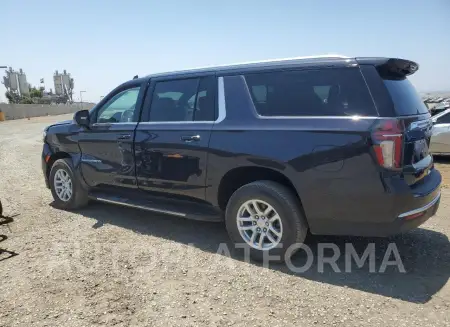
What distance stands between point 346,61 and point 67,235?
3728 mm

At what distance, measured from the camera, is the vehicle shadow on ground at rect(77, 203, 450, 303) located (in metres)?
3.22

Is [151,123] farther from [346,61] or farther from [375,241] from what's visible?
[375,241]

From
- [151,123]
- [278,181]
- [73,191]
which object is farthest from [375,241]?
[73,191]

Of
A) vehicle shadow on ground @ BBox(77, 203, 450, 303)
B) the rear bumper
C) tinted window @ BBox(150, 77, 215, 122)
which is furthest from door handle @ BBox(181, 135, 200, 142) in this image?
the rear bumper

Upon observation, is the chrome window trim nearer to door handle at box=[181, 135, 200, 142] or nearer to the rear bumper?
the rear bumper

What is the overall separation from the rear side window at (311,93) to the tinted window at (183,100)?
530 mm

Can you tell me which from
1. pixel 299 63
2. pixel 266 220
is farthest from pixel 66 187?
pixel 299 63

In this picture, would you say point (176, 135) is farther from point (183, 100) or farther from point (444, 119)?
point (444, 119)

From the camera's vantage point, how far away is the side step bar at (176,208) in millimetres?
4055

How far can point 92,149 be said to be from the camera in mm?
5133

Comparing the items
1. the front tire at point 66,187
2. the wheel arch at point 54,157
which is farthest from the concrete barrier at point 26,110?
the front tire at point 66,187

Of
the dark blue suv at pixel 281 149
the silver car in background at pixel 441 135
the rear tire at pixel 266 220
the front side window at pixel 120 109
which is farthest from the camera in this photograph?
the silver car in background at pixel 441 135

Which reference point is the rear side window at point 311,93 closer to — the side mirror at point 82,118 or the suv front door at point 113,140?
the suv front door at point 113,140

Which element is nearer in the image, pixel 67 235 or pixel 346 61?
pixel 346 61
